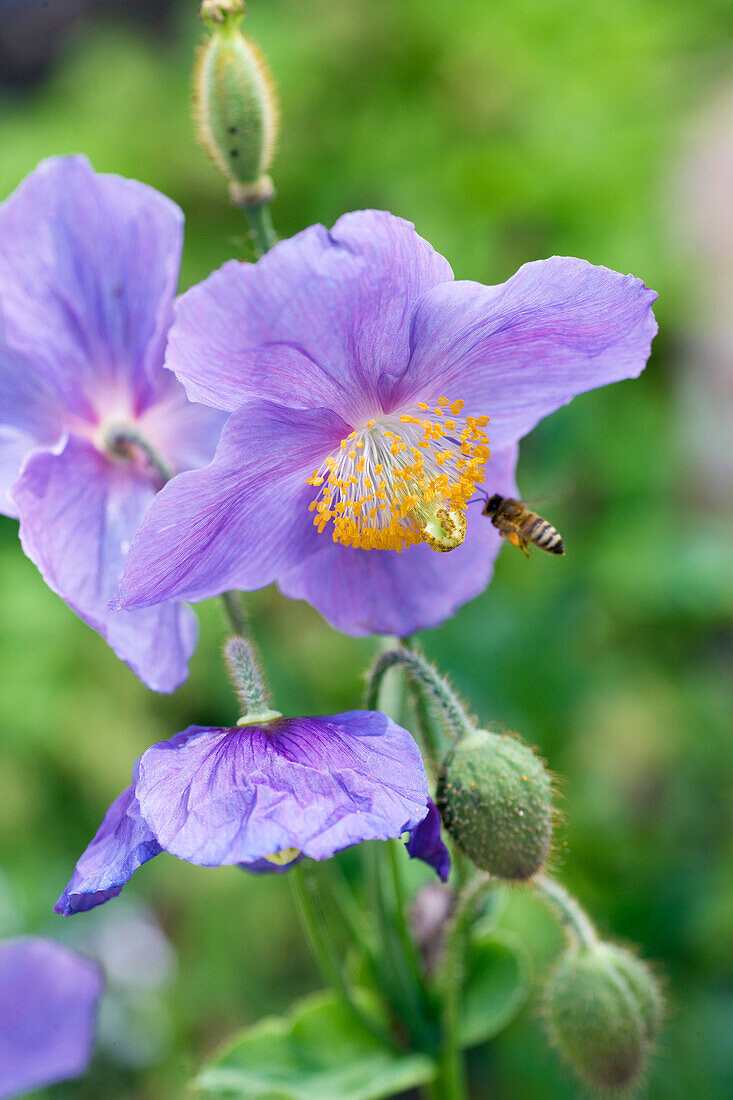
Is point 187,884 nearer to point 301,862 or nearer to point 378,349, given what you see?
point 301,862

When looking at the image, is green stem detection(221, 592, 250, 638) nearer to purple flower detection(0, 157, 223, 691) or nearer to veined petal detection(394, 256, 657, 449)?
purple flower detection(0, 157, 223, 691)

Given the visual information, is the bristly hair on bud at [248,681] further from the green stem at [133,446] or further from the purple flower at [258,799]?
the green stem at [133,446]

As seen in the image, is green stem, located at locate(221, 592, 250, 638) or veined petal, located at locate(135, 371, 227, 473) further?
veined petal, located at locate(135, 371, 227, 473)

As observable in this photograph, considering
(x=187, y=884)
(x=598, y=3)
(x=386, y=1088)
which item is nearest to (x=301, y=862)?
(x=386, y=1088)

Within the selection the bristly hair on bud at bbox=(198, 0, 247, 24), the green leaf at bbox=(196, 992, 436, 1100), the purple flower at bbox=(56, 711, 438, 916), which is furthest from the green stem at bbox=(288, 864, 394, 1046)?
the bristly hair on bud at bbox=(198, 0, 247, 24)

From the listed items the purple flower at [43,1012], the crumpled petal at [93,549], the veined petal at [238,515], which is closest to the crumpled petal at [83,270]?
the crumpled petal at [93,549]

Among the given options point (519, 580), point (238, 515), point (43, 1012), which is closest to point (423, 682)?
point (238, 515)

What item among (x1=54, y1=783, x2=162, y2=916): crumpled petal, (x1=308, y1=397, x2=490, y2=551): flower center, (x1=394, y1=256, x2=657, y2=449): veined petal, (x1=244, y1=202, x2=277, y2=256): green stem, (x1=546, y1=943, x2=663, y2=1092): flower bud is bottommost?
(x1=546, y1=943, x2=663, y2=1092): flower bud
